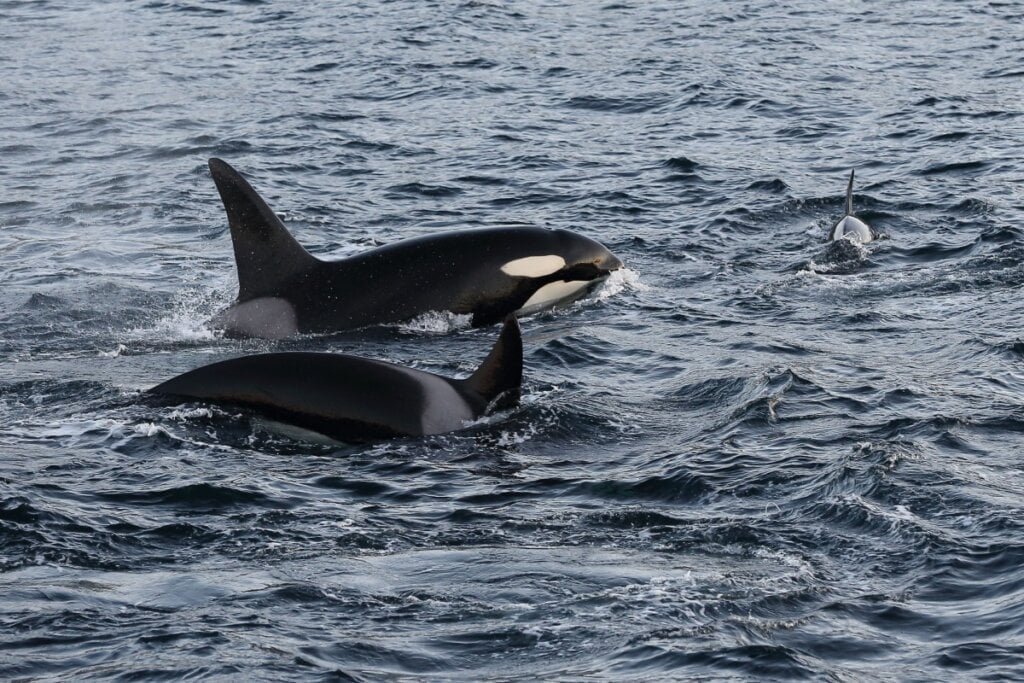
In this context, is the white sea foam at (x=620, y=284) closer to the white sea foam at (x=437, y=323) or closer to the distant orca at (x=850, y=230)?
the white sea foam at (x=437, y=323)

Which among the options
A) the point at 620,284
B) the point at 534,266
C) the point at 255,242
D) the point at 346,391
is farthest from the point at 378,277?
the point at 346,391

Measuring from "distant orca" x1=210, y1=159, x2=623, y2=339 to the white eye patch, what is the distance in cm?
1

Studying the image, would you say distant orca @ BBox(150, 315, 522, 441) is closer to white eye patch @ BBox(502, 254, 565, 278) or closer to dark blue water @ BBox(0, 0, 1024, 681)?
dark blue water @ BBox(0, 0, 1024, 681)

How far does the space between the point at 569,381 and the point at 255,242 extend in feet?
12.6

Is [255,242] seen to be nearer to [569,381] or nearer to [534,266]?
[534,266]

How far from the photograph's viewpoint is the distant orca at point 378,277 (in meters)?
16.8

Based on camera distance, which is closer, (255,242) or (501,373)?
(501,373)

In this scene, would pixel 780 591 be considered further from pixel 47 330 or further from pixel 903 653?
pixel 47 330

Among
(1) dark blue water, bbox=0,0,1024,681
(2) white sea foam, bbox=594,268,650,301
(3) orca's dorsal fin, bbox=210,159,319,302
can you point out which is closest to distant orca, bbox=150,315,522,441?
(1) dark blue water, bbox=0,0,1024,681

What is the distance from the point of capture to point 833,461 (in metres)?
13.0

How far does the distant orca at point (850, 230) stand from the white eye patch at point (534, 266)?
4166 mm

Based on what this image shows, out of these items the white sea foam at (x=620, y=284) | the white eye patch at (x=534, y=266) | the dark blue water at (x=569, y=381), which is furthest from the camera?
the white sea foam at (x=620, y=284)

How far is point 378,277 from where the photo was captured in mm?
17531

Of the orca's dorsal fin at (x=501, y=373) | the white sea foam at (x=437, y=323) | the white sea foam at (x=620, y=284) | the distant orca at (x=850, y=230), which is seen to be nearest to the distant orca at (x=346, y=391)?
the orca's dorsal fin at (x=501, y=373)
